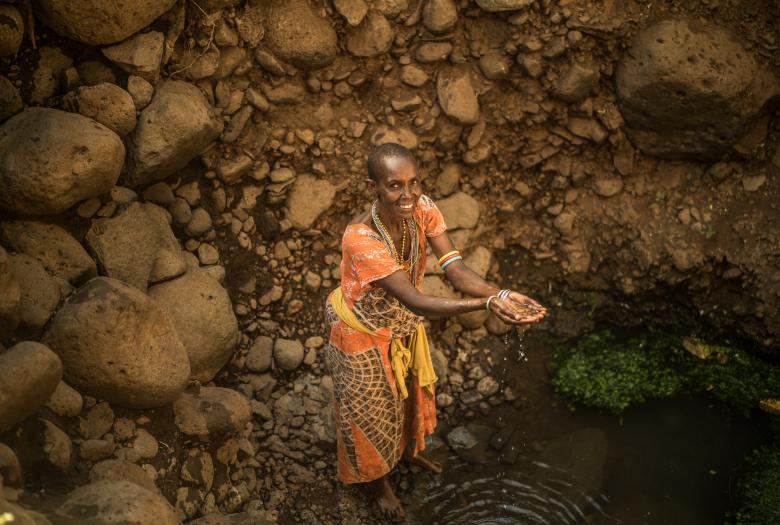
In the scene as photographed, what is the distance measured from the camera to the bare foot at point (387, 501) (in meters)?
3.73

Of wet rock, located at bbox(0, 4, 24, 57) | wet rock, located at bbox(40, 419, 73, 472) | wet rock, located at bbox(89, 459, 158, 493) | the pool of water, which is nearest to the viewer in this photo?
wet rock, located at bbox(40, 419, 73, 472)

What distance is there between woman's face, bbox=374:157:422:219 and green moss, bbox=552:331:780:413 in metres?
1.96

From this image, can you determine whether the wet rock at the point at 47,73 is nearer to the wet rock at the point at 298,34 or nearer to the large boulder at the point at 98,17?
the large boulder at the point at 98,17

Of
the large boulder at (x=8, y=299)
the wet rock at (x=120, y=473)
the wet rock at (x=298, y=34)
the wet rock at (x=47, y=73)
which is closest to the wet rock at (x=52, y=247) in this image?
the large boulder at (x=8, y=299)

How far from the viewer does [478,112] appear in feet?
14.9

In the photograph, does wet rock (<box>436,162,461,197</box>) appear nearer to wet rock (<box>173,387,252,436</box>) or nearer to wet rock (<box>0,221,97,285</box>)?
wet rock (<box>173,387,252,436</box>)

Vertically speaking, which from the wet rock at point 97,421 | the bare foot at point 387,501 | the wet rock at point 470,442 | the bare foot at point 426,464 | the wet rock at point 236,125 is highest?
the wet rock at point 236,125

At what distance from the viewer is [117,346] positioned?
10.2ft

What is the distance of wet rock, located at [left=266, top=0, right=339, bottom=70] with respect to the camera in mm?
4066

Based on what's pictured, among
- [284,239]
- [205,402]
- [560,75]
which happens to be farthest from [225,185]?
[560,75]

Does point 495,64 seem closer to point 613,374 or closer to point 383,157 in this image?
point 383,157

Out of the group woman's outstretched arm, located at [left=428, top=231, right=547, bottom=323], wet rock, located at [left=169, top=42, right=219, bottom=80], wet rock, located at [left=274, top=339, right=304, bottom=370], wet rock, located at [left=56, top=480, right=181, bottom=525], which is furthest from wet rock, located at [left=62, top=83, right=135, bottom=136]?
wet rock, located at [left=56, top=480, right=181, bottom=525]

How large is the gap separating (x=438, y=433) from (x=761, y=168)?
253cm

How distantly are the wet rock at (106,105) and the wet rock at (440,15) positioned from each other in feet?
5.65
